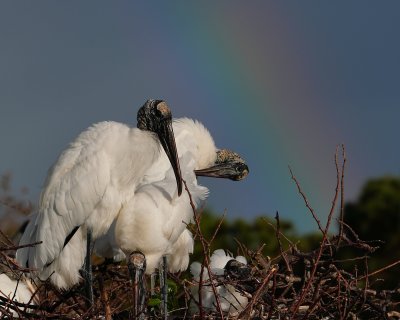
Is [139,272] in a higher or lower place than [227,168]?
lower

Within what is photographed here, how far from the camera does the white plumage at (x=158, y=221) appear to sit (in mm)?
6969

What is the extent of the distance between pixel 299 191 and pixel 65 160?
231 cm

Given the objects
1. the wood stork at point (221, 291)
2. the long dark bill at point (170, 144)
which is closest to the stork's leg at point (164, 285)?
the wood stork at point (221, 291)

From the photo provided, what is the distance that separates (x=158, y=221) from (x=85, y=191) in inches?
24.7

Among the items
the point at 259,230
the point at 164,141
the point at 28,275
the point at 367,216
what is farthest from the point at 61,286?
the point at 367,216

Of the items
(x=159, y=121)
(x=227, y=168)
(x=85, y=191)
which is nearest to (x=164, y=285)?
(x=85, y=191)

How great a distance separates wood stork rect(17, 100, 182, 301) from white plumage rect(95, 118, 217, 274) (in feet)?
0.41

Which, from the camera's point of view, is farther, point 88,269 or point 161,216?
point 88,269

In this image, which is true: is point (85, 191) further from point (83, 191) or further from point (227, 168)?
point (227, 168)

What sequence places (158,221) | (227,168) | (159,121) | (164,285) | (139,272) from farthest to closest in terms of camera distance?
(227,168)
(159,121)
(164,285)
(158,221)
(139,272)

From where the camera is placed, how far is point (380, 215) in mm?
24734

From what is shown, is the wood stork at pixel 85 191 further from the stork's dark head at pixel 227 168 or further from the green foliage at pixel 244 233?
the green foliage at pixel 244 233

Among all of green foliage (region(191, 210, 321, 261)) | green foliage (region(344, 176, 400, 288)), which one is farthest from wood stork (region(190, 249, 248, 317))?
green foliage (region(344, 176, 400, 288))

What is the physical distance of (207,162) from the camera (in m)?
8.48
